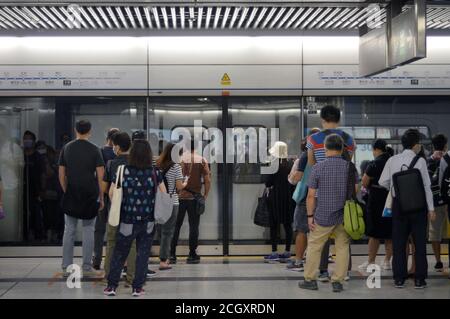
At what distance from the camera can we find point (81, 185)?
30.0 feet

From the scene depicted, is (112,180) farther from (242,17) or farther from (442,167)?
(442,167)

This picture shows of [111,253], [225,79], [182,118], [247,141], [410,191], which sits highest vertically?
[225,79]

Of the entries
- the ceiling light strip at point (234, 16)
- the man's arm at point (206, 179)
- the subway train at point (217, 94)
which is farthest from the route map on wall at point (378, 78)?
the man's arm at point (206, 179)

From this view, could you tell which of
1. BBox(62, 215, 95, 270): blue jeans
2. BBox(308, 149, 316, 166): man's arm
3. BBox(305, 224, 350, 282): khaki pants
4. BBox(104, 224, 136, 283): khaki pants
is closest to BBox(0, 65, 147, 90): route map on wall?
BBox(62, 215, 95, 270): blue jeans

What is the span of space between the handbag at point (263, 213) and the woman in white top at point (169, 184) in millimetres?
1459

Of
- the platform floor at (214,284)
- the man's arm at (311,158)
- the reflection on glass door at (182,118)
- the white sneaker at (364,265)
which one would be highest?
the reflection on glass door at (182,118)

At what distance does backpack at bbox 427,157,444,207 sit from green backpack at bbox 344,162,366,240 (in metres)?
1.66

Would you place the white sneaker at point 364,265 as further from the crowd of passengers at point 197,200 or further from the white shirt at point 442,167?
the white shirt at point 442,167

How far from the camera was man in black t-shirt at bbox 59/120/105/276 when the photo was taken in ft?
29.9

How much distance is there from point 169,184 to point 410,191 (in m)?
2.99

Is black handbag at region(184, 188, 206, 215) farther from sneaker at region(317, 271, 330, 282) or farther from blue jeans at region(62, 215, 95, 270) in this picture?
sneaker at region(317, 271, 330, 282)

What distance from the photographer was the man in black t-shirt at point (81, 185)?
912 centimetres

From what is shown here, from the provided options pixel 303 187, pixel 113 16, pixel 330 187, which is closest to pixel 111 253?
pixel 303 187

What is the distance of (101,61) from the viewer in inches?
440
